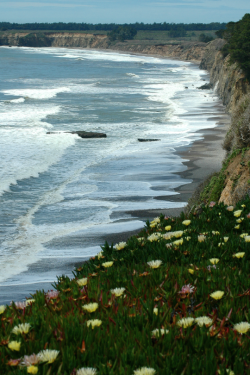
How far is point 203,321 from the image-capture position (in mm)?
2539

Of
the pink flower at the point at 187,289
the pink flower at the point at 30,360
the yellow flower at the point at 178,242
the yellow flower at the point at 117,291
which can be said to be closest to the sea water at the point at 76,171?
the yellow flower at the point at 178,242

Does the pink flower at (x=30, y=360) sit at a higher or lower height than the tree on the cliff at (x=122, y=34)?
lower

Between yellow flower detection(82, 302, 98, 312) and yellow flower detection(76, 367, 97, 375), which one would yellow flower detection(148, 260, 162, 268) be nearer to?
yellow flower detection(82, 302, 98, 312)

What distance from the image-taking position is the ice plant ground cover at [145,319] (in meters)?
2.21

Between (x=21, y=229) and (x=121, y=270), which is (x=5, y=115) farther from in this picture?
(x=121, y=270)

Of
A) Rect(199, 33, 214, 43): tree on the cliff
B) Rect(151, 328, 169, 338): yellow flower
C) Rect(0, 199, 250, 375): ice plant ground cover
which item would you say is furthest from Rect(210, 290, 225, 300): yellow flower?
Rect(199, 33, 214, 43): tree on the cliff

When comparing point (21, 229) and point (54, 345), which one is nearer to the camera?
point (54, 345)

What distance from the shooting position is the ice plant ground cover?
87.1 inches

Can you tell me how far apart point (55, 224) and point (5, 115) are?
22239mm

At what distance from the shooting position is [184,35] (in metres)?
196

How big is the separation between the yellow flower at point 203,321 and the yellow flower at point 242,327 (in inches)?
6.1

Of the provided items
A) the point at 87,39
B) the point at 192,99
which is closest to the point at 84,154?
the point at 192,99

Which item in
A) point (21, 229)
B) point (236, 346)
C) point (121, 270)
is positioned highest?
point (236, 346)

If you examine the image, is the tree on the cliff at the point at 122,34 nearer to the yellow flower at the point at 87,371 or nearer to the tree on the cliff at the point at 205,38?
the tree on the cliff at the point at 205,38
